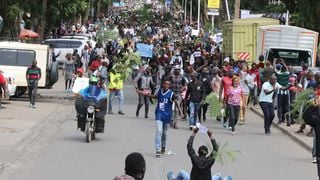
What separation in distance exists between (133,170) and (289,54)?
25.2 m

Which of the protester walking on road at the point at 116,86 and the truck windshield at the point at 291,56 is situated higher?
the truck windshield at the point at 291,56

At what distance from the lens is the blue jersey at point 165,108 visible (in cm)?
1488

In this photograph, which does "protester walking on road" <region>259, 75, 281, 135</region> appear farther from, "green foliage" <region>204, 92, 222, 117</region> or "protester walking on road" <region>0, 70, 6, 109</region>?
"protester walking on road" <region>0, 70, 6, 109</region>

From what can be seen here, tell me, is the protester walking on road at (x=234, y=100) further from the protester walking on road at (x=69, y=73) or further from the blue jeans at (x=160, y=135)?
the protester walking on road at (x=69, y=73)

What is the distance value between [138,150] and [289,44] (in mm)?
16201

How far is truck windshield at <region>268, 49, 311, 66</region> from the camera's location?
100ft

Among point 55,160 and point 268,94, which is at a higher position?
point 268,94

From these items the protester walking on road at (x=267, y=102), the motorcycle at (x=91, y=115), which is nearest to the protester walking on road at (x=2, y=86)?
the motorcycle at (x=91, y=115)

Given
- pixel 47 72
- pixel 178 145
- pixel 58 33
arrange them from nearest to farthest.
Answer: pixel 178 145 < pixel 47 72 < pixel 58 33

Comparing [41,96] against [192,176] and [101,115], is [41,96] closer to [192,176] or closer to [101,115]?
[101,115]

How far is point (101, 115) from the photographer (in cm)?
1684

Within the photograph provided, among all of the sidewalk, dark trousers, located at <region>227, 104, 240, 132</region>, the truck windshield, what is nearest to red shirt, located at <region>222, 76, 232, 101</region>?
dark trousers, located at <region>227, 104, 240, 132</region>

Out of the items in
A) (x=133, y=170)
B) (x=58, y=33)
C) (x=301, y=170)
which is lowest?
(x=301, y=170)

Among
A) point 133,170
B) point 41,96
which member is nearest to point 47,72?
point 41,96
